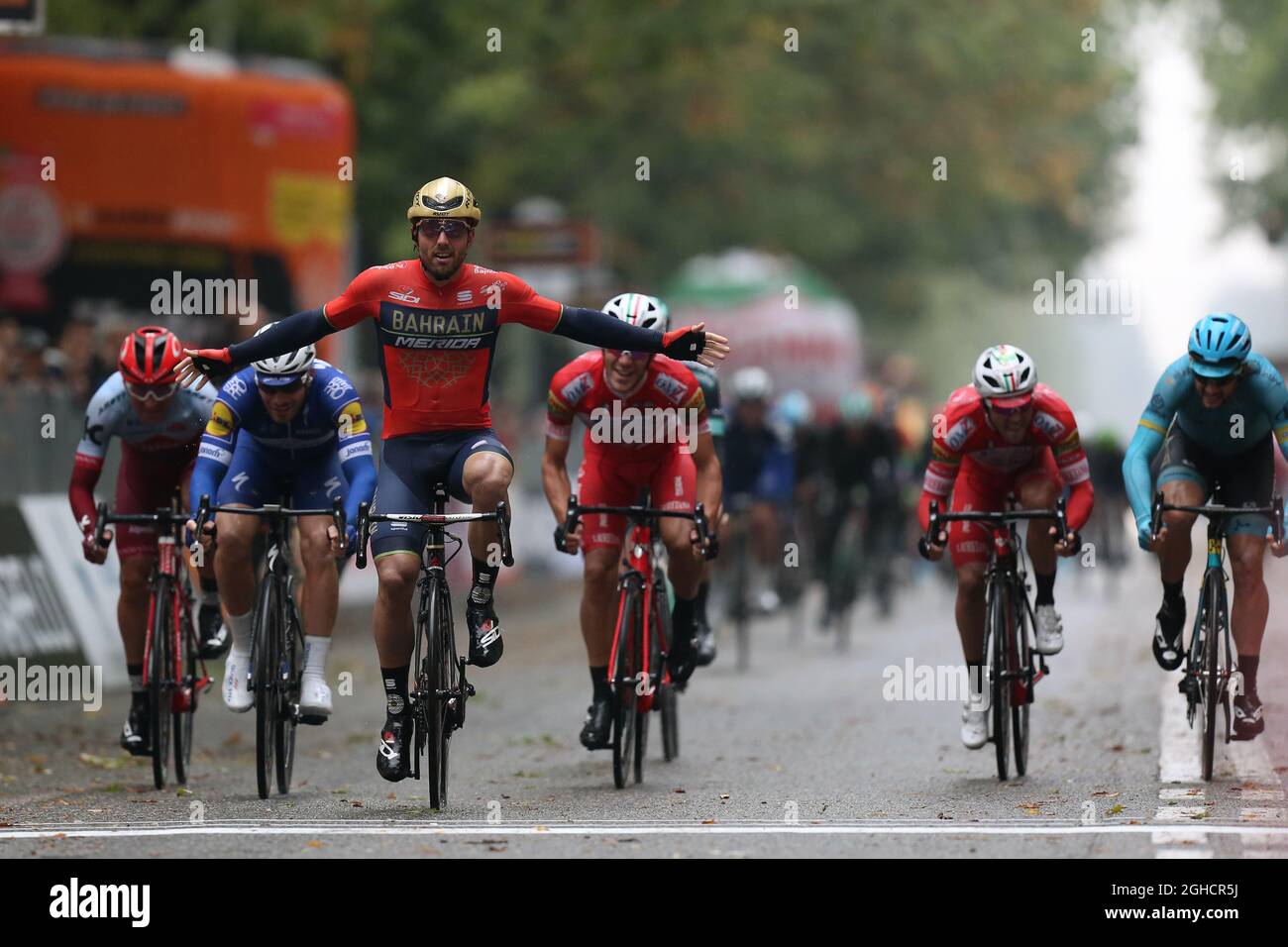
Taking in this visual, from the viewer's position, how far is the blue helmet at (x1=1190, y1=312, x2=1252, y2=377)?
10.7 metres

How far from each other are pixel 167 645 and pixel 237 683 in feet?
2.06

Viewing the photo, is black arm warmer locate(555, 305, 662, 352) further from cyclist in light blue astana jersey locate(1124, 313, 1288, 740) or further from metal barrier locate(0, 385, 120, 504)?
metal barrier locate(0, 385, 120, 504)

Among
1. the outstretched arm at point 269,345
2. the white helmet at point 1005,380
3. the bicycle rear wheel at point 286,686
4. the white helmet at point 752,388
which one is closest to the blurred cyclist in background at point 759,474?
the white helmet at point 752,388

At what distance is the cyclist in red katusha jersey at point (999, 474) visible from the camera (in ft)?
36.2

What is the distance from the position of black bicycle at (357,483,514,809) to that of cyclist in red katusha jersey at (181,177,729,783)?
3.0 inches

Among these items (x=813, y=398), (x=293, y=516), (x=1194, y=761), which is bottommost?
(x=1194, y=761)

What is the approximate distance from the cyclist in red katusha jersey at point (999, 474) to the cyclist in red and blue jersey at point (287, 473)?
8.37 ft

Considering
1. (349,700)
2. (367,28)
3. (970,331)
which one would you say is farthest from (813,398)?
(970,331)

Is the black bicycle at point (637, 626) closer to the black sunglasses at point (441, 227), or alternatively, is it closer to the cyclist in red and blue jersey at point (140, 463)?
the black sunglasses at point (441, 227)

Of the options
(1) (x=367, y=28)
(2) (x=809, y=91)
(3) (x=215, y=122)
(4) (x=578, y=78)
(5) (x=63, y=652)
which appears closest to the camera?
(5) (x=63, y=652)

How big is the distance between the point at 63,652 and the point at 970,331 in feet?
268

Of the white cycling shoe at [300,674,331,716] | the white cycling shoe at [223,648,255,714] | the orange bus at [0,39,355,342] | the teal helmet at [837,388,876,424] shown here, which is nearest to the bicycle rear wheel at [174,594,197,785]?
the white cycling shoe at [223,648,255,714]

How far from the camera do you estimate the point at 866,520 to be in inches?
921

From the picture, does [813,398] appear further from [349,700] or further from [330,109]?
[349,700]
